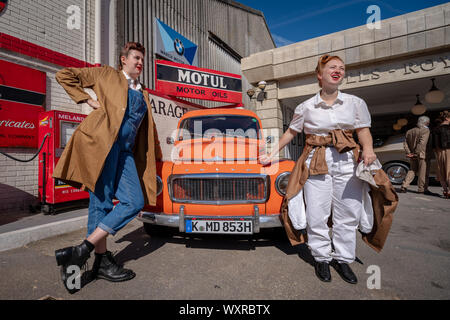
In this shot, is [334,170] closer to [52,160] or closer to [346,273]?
[346,273]

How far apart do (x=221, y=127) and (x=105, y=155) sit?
2224 millimetres

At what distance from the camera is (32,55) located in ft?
14.2

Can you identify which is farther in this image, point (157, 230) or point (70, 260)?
point (157, 230)

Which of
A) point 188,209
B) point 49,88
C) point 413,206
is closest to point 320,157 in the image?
point 188,209

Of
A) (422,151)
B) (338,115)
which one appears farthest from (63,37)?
(422,151)

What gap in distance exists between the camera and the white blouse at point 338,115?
1.87 m

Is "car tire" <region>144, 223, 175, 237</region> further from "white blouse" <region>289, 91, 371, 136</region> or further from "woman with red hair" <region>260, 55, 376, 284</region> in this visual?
"white blouse" <region>289, 91, 371, 136</region>

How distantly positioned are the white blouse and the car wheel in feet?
21.9

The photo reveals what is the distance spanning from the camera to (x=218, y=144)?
3.18 meters

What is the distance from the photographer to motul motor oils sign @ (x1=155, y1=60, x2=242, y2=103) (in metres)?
5.94

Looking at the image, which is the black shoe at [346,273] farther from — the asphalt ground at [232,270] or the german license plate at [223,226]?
the german license plate at [223,226]

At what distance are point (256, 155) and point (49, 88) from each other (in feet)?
14.6

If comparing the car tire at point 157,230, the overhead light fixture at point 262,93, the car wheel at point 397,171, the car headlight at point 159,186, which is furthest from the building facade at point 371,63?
the car headlight at point 159,186
